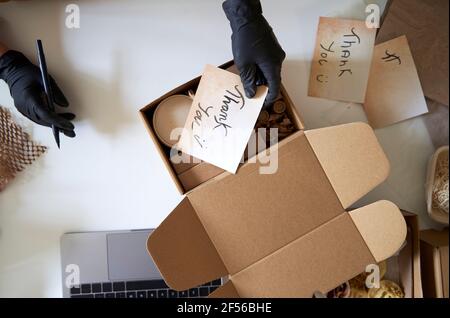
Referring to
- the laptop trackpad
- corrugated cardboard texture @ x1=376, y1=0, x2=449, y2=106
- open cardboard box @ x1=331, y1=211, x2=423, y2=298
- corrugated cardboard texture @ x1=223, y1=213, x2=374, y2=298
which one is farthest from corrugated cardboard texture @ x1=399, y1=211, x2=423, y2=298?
the laptop trackpad

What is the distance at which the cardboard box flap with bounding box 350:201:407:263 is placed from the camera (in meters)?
0.63

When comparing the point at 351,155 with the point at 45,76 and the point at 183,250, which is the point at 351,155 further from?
the point at 45,76

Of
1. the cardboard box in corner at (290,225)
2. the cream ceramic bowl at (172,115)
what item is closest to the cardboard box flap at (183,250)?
the cardboard box in corner at (290,225)

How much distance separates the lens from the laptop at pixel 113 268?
70 cm

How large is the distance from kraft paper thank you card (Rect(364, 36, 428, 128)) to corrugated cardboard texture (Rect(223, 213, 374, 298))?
214 millimetres

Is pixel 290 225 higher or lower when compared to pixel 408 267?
higher

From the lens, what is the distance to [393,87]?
0.71 m

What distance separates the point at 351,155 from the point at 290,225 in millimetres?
140

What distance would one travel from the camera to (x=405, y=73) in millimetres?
709

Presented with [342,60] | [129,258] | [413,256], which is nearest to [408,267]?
[413,256]

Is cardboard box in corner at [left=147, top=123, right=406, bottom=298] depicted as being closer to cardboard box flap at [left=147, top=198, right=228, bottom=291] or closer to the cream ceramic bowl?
cardboard box flap at [left=147, top=198, right=228, bottom=291]

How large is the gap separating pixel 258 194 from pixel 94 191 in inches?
11.1

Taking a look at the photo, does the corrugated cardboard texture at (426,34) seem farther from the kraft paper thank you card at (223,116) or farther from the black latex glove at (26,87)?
the black latex glove at (26,87)

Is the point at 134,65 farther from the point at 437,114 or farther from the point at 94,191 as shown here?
the point at 437,114
